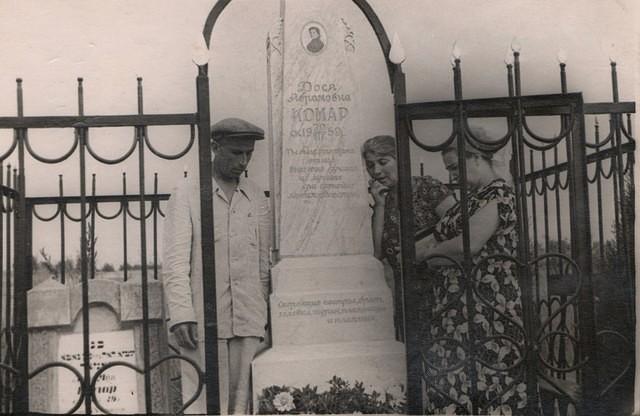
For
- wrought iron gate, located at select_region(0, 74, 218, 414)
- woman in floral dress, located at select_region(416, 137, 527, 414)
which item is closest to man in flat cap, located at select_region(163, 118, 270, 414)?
wrought iron gate, located at select_region(0, 74, 218, 414)

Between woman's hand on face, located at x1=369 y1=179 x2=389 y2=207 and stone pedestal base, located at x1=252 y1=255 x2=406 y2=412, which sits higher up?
woman's hand on face, located at x1=369 y1=179 x2=389 y2=207

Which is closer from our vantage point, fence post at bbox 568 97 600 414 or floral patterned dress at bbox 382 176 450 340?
fence post at bbox 568 97 600 414

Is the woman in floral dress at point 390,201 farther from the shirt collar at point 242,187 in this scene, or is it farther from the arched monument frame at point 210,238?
the shirt collar at point 242,187

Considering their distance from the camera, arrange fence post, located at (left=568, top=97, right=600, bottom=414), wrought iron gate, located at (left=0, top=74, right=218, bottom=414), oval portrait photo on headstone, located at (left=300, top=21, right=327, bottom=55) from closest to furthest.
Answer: wrought iron gate, located at (left=0, top=74, right=218, bottom=414)
fence post, located at (left=568, top=97, right=600, bottom=414)
oval portrait photo on headstone, located at (left=300, top=21, right=327, bottom=55)

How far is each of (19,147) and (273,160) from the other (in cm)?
127

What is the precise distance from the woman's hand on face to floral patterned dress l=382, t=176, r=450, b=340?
2 cm

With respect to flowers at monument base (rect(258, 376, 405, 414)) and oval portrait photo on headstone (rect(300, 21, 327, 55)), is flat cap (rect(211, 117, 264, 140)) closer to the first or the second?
oval portrait photo on headstone (rect(300, 21, 327, 55))

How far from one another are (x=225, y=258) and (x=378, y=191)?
0.88m

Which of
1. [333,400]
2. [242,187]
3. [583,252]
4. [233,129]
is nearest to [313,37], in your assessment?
[233,129]

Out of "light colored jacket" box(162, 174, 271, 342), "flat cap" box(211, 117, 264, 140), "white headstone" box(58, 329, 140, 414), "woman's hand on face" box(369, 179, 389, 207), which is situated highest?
"flat cap" box(211, 117, 264, 140)

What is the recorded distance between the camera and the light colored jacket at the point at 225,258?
3.77 metres

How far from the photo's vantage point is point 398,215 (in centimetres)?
386

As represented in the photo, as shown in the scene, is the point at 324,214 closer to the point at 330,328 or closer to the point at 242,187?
Answer: the point at 242,187

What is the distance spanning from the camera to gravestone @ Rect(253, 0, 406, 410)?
378 centimetres
